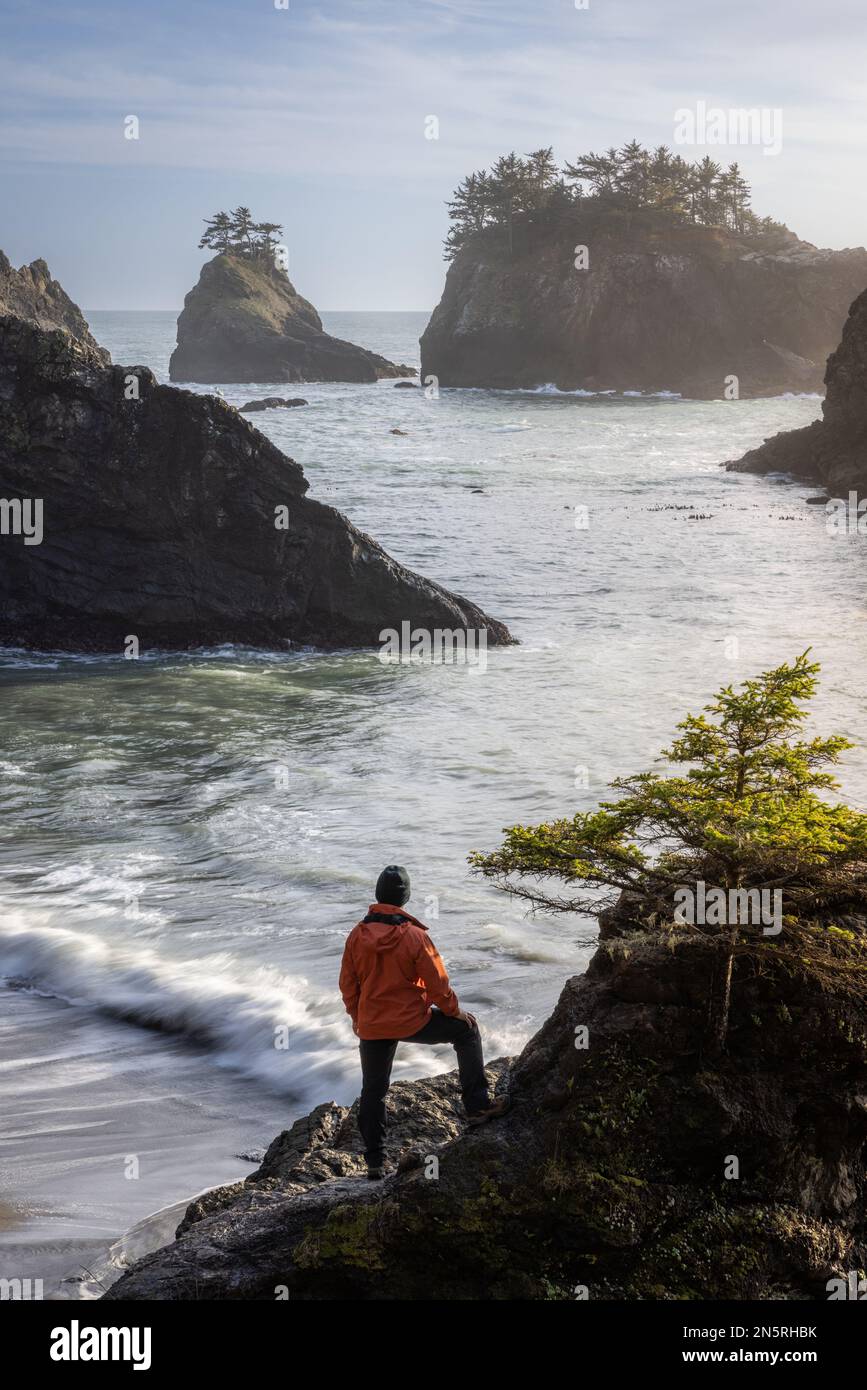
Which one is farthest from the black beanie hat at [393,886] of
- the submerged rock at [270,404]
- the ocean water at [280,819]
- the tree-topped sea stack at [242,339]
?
the tree-topped sea stack at [242,339]

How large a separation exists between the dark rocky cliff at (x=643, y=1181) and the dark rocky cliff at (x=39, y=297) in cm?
5061

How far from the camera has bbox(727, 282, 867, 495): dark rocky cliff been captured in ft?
150

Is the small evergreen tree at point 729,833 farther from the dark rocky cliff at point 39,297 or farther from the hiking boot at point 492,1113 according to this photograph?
→ the dark rocky cliff at point 39,297

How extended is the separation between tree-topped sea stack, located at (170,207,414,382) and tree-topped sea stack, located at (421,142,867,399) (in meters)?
9.41

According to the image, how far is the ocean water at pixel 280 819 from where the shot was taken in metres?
8.48

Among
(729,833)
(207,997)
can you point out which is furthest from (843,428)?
(729,833)

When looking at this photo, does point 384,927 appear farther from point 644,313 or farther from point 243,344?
point 243,344

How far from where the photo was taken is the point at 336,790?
16.2 metres

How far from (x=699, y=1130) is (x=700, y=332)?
10189cm

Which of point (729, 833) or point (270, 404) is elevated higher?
point (270, 404)

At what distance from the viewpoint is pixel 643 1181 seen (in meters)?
5.22

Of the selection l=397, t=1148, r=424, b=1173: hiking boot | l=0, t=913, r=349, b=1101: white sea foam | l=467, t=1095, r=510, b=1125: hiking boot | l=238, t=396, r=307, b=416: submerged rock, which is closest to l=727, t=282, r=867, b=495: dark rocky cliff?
l=238, t=396, r=307, b=416: submerged rock

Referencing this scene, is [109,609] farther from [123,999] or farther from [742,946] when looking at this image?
[742,946]

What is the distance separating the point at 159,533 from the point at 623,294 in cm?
8213
